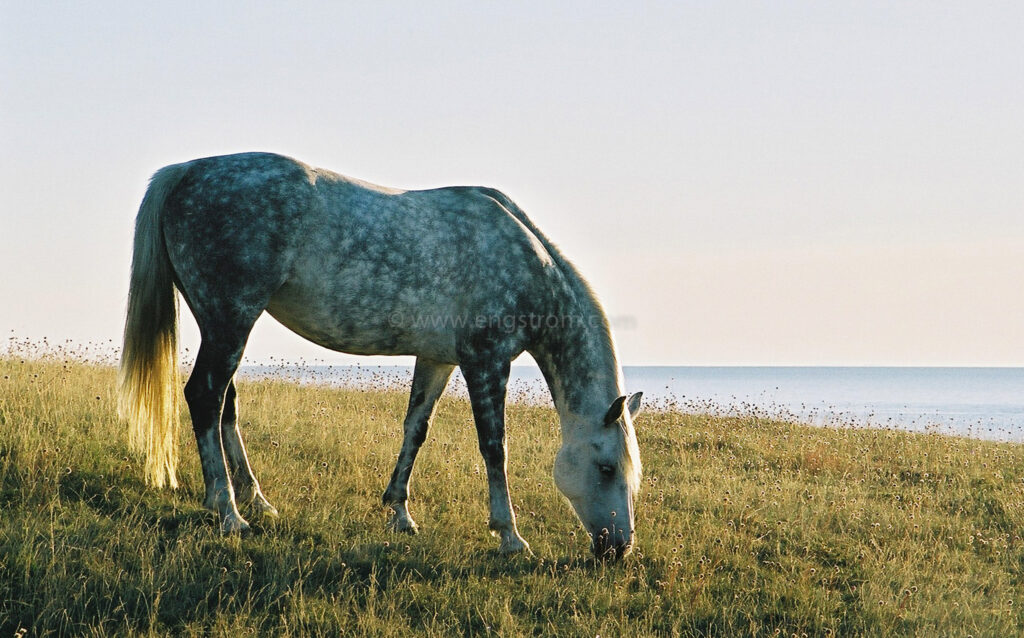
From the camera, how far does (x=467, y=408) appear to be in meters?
13.6

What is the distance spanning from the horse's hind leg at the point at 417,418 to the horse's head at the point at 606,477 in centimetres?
139

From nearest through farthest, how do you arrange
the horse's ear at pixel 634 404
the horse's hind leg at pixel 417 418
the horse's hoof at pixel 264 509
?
1. the horse's hoof at pixel 264 509
2. the horse's ear at pixel 634 404
3. the horse's hind leg at pixel 417 418

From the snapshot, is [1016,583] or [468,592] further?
[1016,583]

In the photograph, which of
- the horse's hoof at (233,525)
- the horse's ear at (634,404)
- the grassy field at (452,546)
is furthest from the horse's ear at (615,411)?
the horse's hoof at (233,525)

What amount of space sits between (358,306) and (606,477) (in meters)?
2.40

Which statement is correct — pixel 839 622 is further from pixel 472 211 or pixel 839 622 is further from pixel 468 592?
pixel 472 211

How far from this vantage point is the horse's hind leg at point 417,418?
7195 millimetres

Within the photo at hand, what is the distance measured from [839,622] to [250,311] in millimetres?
4834

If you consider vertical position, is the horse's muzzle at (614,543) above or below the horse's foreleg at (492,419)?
below

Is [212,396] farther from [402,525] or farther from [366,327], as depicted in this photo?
[402,525]

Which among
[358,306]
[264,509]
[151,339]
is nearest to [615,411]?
[358,306]

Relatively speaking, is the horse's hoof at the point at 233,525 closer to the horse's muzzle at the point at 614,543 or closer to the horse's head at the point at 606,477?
the horse's head at the point at 606,477

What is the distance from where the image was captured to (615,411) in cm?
643

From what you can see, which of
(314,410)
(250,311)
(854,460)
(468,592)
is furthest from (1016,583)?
(314,410)
